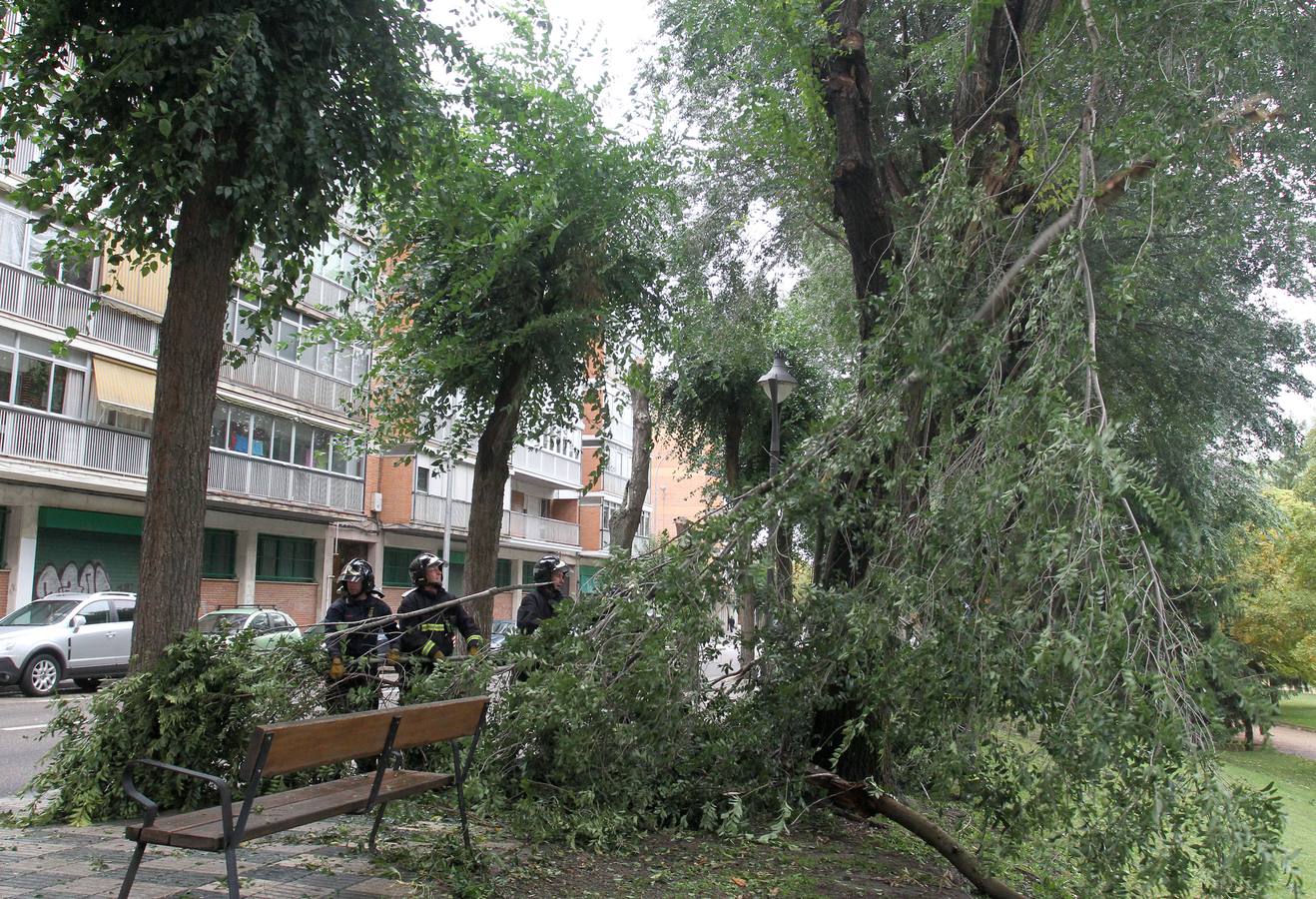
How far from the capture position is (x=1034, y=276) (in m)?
5.75

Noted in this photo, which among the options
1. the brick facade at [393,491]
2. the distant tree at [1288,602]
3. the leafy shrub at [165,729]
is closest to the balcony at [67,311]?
the brick facade at [393,491]

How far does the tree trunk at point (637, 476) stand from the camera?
55.4 ft

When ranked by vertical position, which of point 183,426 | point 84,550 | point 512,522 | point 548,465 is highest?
point 548,465

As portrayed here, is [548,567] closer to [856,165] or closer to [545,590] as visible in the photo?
[545,590]

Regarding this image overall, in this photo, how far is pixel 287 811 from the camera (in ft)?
14.8

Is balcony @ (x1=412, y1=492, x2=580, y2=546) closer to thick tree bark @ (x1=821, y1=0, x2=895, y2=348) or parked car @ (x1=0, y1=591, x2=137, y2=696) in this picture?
parked car @ (x1=0, y1=591, x2=137, y2=696)

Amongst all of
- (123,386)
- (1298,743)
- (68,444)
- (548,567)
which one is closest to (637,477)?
(548,567)

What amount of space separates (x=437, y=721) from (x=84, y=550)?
19.9m

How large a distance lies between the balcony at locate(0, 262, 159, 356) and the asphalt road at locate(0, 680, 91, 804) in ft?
21.5

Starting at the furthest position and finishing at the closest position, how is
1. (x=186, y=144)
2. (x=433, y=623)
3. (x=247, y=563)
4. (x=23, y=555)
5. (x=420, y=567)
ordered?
(x=247, y=563)
(x=23, y=555)
(x=420, y=567)
(x=433, y=623)
(x=186, y=144)

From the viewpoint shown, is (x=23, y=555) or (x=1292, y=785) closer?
(x=1292, y=785)

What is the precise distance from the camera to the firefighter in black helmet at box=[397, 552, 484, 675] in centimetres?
758

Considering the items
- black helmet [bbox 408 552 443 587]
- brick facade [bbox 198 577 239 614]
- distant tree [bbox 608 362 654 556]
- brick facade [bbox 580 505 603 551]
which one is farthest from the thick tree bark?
brick facade [bbox 580 505 603 551]

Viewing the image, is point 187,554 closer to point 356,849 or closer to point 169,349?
point 169,349
